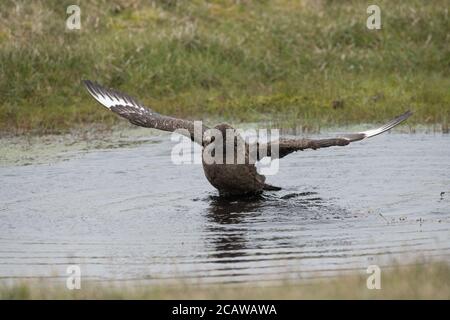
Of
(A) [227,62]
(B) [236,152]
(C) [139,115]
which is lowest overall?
(B) [236,152]

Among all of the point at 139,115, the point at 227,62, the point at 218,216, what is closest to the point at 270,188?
the point at 218,216

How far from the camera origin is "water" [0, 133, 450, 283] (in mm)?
9117

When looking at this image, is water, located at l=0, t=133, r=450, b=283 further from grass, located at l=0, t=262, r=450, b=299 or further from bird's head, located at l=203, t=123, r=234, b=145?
bird's head, located at l=203, t=123, r=234, b=145

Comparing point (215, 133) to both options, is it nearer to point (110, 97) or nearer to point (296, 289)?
point (110, 97)

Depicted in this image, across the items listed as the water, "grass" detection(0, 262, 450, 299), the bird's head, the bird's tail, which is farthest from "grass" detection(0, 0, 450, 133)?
"grass" detection(0, 262, 450, 299)

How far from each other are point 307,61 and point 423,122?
346 cm

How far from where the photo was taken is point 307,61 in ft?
63.0

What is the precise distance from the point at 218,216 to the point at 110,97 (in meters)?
4.49

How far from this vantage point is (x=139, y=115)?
44.7 ft

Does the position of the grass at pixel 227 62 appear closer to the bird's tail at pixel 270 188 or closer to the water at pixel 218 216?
the water at pixel 218 216

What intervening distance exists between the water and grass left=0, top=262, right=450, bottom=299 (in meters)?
0.59

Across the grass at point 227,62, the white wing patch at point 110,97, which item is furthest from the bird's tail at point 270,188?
the grass at point 227,62

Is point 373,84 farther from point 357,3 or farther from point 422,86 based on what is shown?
point 357,3
